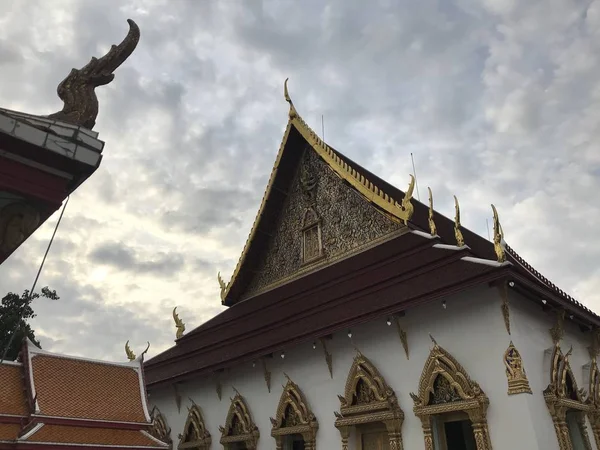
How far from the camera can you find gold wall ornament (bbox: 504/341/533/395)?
5930mm

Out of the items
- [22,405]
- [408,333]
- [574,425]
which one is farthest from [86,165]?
[22,405]

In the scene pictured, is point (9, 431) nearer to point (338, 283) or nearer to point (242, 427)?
point (242, 427)

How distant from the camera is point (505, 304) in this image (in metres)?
6.33

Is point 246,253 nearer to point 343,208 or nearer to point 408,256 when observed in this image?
point 343,208

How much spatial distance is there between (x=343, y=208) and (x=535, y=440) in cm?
544

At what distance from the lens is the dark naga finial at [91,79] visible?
236cm

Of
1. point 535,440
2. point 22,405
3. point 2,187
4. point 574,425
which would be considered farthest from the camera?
point 22,405

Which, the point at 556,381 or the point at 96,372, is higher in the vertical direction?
the point at 96,372

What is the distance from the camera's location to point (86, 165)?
6.95 ft

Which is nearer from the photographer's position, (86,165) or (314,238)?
(86,165)

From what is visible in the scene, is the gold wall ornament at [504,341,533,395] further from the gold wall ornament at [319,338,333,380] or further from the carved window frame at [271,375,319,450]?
the carved window frame at [271,375,319,450]

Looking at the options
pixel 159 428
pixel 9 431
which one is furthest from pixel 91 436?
pixel 159 428

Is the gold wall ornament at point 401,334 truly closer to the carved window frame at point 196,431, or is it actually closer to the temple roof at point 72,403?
the carved window frame at point 196,431

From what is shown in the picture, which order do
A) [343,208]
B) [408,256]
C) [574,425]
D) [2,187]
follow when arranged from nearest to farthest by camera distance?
[2,187] < [574,425] < [408,256] < [343,208]
